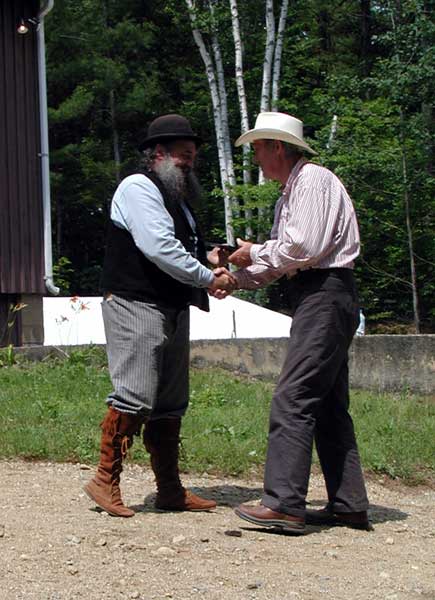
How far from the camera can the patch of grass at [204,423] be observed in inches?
273

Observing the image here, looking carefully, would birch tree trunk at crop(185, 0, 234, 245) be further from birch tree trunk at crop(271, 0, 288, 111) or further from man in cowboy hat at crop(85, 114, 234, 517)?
man in cowboy hat at crop(85, 114, 234, 517)

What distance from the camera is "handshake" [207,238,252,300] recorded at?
221 inches

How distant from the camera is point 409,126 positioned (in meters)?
20.7

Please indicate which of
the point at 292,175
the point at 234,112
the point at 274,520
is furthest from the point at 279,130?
the point at 234,112

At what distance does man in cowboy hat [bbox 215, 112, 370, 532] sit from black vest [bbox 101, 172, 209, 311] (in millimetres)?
478

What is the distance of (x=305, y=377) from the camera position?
210 inches

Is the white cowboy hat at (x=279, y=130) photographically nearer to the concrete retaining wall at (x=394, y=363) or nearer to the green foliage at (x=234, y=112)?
the concrete retaining wall at (x=394, y=363)

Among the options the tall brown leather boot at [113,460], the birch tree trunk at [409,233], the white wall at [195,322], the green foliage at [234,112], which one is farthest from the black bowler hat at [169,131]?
the birch tree trunk at [409,233]

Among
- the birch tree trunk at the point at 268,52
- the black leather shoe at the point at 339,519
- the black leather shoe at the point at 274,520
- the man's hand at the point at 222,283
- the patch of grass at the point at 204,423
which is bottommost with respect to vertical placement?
the black leather shoe at the point at 339,519

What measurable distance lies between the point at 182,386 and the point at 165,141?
4.17 ft

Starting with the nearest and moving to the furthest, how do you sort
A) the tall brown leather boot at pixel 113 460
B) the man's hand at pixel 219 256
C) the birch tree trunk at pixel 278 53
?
1. the tall brown leather boot at pixel 113 460
2. the man's hand at pixel 219 256
3. the birch tree trunk at pixel 278 53

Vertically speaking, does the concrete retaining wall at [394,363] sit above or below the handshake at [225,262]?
below

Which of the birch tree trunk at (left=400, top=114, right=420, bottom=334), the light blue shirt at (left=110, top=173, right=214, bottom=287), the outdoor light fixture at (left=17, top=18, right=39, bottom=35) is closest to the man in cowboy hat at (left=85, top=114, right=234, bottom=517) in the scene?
the light blue shirt at (left=110, top=173, right=214, bottom=287)

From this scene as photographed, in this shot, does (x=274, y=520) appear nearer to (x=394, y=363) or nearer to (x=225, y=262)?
(x=225, y=262)
